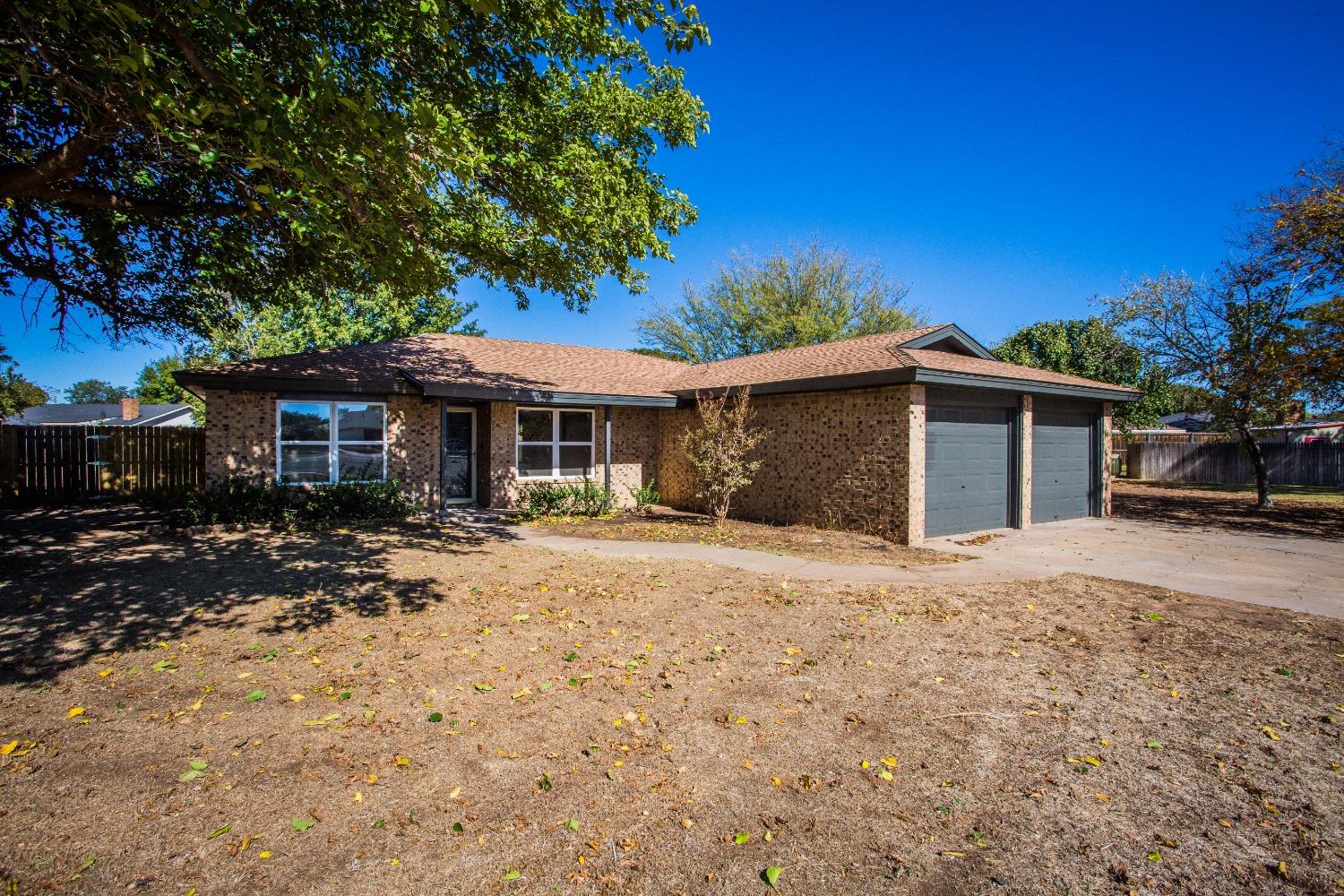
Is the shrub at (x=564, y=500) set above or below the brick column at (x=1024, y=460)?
below

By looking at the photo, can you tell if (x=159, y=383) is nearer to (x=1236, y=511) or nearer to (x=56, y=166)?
(x=56, y=166)

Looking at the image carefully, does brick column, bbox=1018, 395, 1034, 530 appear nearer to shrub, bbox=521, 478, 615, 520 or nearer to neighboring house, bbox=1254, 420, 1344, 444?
shrub, bbox=521, 478, 615, 520

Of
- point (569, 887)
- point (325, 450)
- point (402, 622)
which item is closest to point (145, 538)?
point (325, 450)

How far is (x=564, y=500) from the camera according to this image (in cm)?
1391

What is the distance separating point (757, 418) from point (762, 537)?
11.4ft

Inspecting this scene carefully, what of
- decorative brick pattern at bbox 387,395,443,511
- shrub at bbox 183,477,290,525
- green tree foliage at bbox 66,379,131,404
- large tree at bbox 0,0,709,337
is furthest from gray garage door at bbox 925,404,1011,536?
green tree foliage at bbox 66,379,131,404

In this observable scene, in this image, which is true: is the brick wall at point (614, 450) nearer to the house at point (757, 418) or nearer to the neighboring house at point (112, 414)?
the house at point (757, 418)

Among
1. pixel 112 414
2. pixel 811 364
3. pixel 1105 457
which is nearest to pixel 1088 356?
pixel 1105 457

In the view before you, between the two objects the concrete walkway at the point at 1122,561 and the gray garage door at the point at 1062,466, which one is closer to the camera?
the concrete walkway at the point at 1122,561

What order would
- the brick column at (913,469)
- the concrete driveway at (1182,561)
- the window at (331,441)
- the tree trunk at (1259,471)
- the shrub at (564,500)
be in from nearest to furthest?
the concrete driveway at (1182,561)
the brick column at (913,469)
the window at (331,441)
the shrub at (564,500)
the tree trunk at (1259,471)

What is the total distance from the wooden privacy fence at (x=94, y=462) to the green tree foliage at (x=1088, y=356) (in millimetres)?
29714

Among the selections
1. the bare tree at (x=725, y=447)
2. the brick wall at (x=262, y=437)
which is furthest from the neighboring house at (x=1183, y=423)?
the brick wall at (x=262, y=437)

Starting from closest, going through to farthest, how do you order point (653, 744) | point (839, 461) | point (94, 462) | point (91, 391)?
point (653, 744) → point (839, 461) → point (94, 462) → point (91, 391)

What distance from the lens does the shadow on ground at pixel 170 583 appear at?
5.18m
